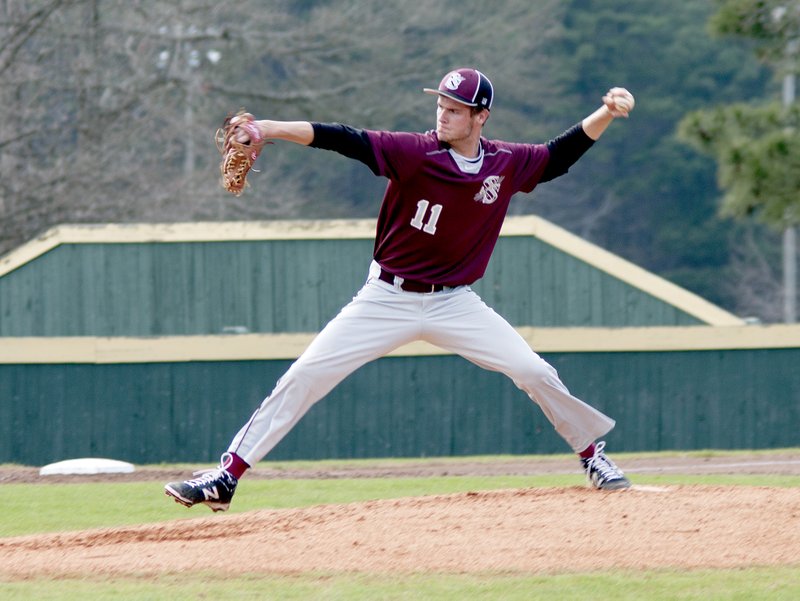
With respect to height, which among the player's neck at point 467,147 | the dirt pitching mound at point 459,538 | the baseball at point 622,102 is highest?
the baseball at point 622,102

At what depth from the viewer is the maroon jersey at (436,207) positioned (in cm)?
648

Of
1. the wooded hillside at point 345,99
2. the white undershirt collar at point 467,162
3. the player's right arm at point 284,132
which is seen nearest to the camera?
the player's right arm at point 284,132

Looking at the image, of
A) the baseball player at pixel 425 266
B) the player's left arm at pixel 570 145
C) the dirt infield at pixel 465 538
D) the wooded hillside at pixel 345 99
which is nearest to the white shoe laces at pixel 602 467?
the dirt infield at pixel 465 538

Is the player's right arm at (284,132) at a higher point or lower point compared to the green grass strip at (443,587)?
higher

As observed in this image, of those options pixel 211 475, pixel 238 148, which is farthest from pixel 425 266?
pixel 211 475

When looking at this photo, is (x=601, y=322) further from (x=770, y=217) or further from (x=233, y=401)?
(x=233, y=401)

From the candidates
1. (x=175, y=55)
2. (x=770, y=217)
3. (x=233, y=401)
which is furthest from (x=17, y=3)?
(x=770, y=217)

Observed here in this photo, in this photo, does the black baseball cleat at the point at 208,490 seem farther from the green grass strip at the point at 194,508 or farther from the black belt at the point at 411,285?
the green grass strip at the point at 194,508

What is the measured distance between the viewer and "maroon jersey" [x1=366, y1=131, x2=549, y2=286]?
6.48m

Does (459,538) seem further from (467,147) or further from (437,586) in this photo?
(467,147)

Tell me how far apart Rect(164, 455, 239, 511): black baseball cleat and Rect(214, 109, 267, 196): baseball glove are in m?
1.39

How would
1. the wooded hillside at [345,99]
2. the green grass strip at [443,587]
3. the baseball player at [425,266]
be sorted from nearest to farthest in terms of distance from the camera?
the green grass strip at [443,587] < the baseball player at [425,266] < the wooded hillside at [345,99]

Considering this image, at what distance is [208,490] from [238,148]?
162 centimetres

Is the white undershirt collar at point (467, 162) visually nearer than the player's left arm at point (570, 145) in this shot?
Yes
